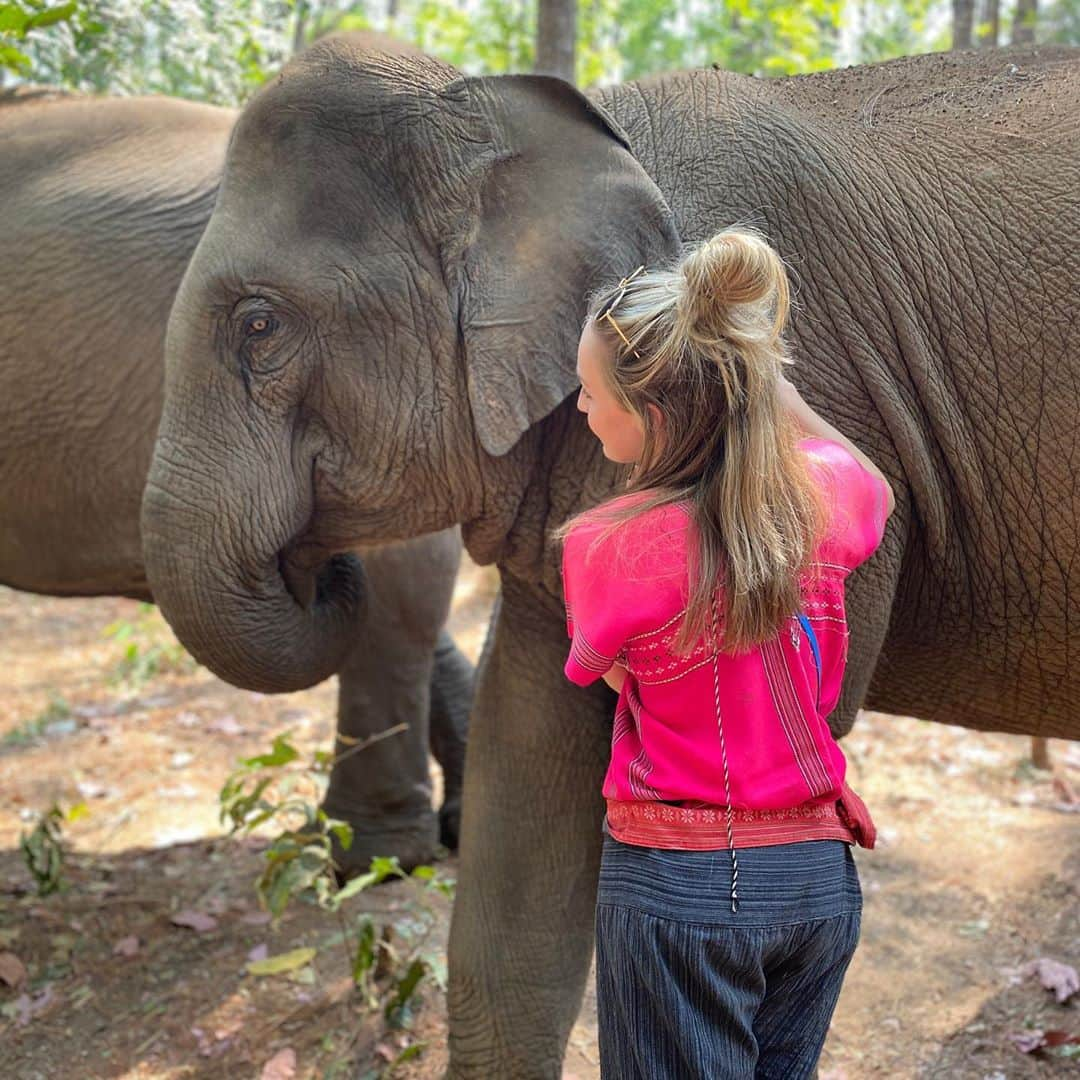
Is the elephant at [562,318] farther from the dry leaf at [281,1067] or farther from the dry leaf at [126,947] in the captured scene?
the dry leaf at [126,947]

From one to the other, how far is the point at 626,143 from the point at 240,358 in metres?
0.87

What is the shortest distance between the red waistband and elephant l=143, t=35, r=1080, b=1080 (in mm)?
566

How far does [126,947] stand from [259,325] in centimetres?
227

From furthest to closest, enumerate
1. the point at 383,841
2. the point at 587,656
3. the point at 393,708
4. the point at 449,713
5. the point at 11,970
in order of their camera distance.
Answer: the point at 449,713 < the point at 383,841 < the point at 393,708 < the point at 11,970 < the point at 587,656

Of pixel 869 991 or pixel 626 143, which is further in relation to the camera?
pixel 869 991

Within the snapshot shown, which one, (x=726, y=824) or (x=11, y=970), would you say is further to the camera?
(x=11, y=970)

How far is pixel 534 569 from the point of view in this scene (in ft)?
9.96

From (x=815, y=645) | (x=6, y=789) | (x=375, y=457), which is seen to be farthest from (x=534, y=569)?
(x=6, y=789)

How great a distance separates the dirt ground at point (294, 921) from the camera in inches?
147

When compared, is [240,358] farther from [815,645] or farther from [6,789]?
[6,789]

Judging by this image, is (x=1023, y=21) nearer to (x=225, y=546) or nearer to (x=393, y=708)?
(x=393, y=708)

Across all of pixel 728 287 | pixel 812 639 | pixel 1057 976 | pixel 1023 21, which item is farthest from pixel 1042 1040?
pixel 1023 21

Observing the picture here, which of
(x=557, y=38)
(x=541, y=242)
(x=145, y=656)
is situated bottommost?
(x=145, y=656)

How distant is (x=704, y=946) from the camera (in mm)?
2104
